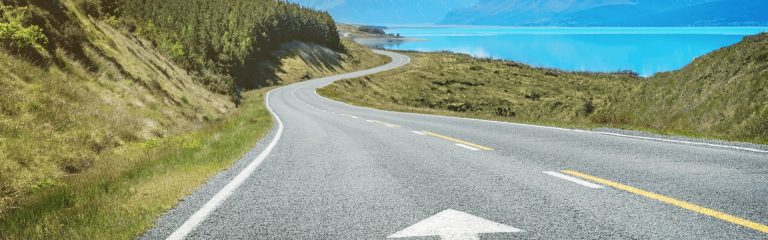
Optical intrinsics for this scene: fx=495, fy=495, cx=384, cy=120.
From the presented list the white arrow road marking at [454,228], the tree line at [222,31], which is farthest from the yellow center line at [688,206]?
the tree line at [222,31]

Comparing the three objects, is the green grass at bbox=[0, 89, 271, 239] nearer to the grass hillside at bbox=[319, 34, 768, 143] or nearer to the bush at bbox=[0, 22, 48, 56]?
the bush at bbox=[0, 22, 48, 56]

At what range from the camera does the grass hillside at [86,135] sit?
5176mm

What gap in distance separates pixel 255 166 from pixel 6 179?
11.5 ft

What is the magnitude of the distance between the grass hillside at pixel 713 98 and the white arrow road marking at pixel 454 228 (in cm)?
957

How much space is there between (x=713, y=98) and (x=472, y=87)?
57615mm

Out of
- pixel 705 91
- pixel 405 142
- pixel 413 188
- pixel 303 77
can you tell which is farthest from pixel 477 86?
pixel 413 188

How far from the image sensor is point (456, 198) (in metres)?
5.28

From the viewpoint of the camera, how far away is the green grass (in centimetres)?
445

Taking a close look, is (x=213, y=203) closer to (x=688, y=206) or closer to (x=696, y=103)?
(x=688, y=206)

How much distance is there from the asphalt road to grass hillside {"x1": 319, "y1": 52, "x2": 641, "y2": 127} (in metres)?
36.2

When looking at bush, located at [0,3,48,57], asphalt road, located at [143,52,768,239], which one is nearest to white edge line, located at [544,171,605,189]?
asphalt road, located at [143,52,768,239]

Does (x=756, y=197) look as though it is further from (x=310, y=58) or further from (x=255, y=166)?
(x=310, y=58)

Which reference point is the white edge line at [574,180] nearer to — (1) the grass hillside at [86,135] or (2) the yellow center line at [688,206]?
(2) the yellow center line at [688,206]

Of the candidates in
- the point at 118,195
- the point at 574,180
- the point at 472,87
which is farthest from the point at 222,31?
the point at 574,180
